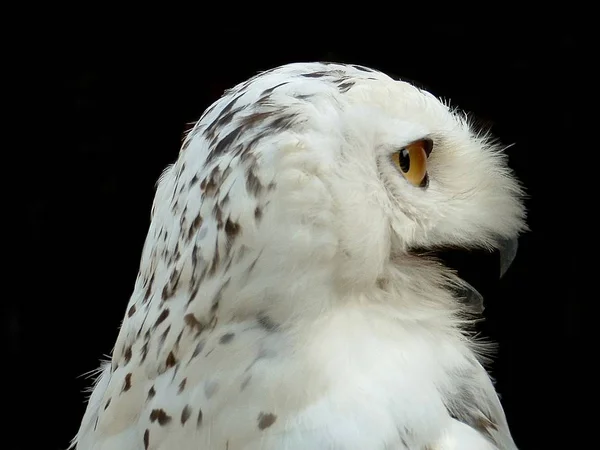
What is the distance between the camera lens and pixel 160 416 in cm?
95

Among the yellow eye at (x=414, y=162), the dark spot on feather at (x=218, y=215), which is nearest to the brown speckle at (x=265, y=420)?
the dark spot on feather at (x=218, y=215)

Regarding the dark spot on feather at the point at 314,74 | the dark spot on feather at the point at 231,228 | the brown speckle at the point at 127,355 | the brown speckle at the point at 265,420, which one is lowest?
the brown speckle at the point at 127,355

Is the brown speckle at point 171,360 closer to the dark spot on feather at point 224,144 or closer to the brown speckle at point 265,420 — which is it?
the brown speckle at point 265,420

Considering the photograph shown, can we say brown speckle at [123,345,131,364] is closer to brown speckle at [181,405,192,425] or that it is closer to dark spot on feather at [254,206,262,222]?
brown speckle at [181,405,192,425]

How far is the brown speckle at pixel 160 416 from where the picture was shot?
3.11 feet

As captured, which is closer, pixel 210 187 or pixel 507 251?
pixel 210 187

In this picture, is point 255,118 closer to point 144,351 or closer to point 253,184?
point 253,184

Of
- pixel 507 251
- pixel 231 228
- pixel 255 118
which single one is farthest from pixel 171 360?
pixel 507 251

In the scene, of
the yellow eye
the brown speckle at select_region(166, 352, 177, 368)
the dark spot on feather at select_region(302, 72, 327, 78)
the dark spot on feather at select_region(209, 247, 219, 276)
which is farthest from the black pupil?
the brown speckle at select_region(166, 352, 177, 368)

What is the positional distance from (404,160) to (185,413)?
0.39 m

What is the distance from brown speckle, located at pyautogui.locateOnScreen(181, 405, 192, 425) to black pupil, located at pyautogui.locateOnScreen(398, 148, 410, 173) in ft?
1.21

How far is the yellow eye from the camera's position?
40.0 inches

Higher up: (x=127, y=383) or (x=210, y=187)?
(x=210, y=187)

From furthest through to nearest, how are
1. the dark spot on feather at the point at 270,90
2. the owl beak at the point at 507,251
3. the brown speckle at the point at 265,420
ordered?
the owl beak at the point at 507,251
the dark spot on feather at the point at 270,90
the brown speckle at the point at 265,420
